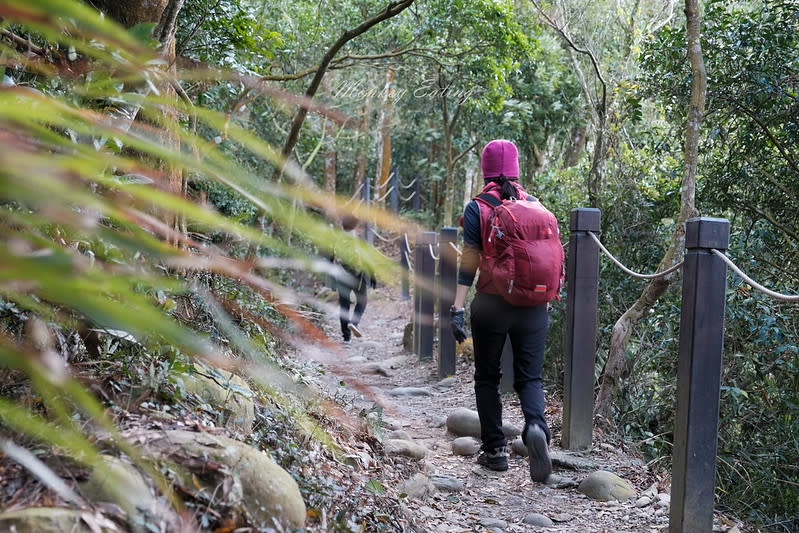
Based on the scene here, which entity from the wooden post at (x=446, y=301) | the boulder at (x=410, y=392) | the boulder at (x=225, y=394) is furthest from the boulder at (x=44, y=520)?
the wooden post at (x=446, y=301)

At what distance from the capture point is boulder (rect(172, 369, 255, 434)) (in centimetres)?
271

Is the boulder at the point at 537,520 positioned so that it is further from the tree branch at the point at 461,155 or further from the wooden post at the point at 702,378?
the tree branch at the point at 461,155

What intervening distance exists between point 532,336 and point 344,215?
3642 mm

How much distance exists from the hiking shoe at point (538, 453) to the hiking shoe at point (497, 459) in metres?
0.27

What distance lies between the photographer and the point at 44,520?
1.51 metres

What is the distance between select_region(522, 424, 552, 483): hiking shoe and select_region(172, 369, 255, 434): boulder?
1725 millimetres

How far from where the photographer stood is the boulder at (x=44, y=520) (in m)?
1.45

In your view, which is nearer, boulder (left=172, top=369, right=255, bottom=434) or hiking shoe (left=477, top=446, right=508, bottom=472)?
boulder (left=172, top=369, right=255, bottom=434)

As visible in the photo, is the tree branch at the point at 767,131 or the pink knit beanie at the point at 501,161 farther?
the tree branch at the point at 767,131

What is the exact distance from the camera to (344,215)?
65 cm

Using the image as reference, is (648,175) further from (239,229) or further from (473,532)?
(239,229)

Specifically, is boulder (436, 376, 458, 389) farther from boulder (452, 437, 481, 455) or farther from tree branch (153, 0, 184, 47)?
tree branch (153, 0, 184, 47)

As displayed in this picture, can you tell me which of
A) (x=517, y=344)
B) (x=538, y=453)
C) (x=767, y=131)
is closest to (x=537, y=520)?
(x=538, y=453)

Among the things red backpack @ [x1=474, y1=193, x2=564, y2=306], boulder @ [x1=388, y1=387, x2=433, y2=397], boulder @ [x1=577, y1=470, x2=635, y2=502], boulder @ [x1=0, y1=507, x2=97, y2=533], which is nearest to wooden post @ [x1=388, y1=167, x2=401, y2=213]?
boulder @ [x1=388, y1=387, x2=433, y2=397]
